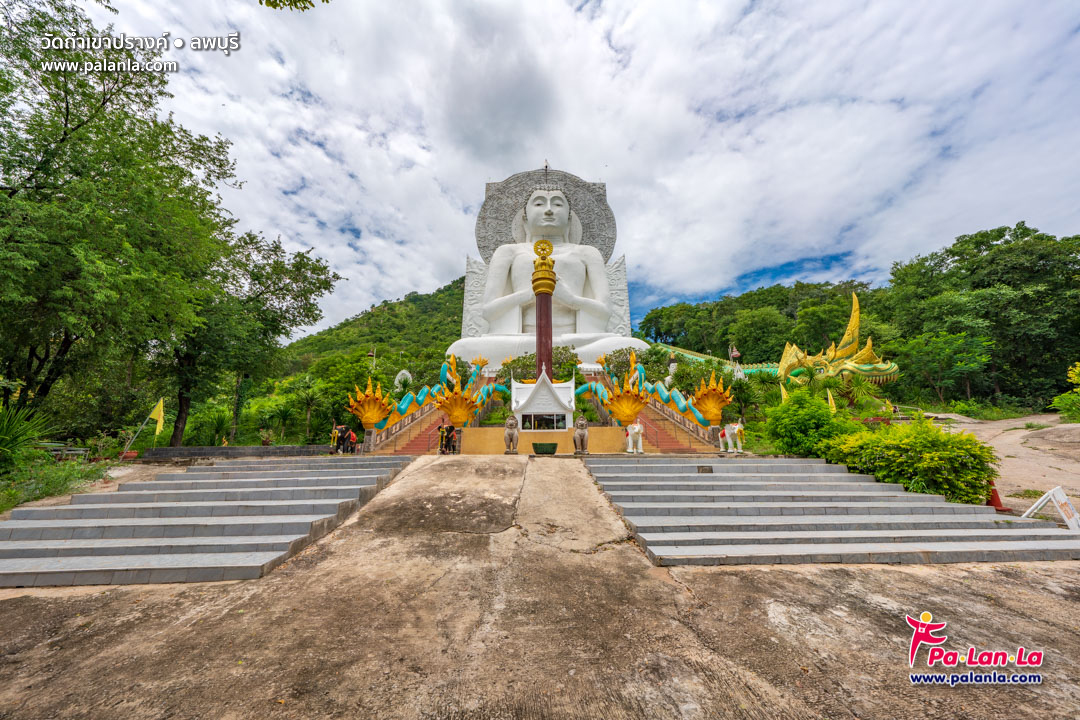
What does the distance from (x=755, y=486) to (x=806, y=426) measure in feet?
12.1

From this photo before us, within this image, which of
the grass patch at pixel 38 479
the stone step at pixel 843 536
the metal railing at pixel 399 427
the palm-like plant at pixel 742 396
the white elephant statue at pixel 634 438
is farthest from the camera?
the palm-like plant at pixel 742 396

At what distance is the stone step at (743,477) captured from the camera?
23.6 feet

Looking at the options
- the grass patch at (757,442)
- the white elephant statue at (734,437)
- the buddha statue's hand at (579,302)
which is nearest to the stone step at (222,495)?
the white elephant statue at (734,437)

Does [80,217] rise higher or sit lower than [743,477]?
higher

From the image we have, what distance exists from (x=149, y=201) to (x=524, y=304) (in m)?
17.3

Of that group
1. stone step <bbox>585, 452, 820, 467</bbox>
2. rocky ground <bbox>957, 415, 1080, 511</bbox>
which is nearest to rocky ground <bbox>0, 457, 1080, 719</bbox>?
stone step <bbox>585, 452, 820, 467</bbox>

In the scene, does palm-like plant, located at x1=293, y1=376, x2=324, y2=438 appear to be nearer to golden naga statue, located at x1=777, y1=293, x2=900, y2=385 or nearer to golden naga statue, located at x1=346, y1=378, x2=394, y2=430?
golden naga statue, located at x1=346, y1=378, x2=394, y2=430

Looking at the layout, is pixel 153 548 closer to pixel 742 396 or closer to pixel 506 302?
pixel 742 396

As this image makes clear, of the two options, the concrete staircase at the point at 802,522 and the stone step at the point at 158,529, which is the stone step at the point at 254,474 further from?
the concrete staircase at the point at 802,522

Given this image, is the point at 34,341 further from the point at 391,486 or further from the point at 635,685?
the point at 635,685

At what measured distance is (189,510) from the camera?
18.1 feet

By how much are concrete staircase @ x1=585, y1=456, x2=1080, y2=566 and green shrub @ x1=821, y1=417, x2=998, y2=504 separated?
339mm

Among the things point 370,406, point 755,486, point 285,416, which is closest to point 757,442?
point 755,486

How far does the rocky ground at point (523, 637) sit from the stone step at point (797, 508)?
3.72 feet
